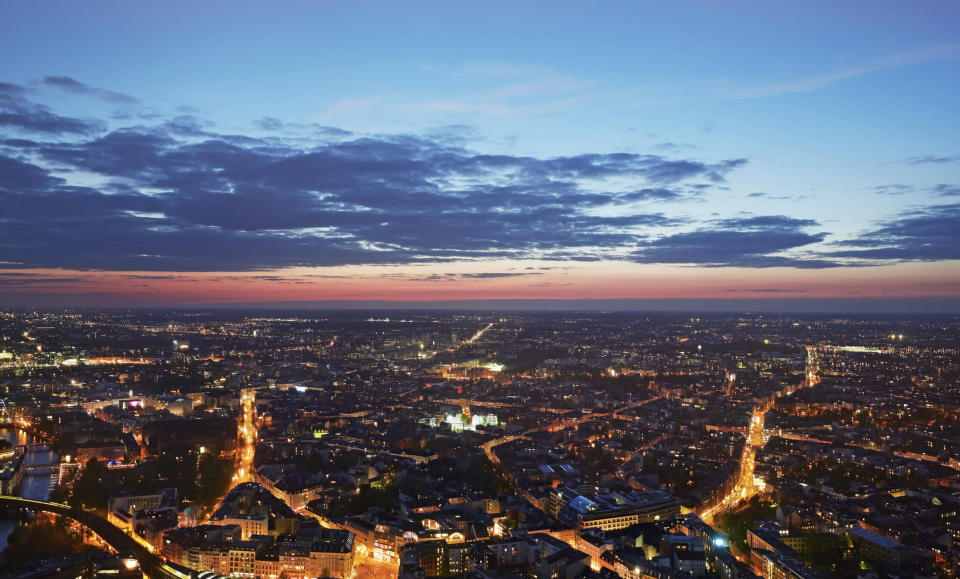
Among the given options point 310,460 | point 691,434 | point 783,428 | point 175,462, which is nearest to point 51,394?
point 175,462

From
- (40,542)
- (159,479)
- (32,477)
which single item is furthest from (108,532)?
(32,477)

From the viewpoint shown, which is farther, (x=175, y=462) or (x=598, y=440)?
(x=598, y=440)

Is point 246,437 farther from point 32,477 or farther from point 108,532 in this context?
point 108,532

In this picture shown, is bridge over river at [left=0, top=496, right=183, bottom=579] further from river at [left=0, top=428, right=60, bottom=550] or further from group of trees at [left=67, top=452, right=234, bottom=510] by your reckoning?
group of trees at [left=67, top=452, right=234, bottom=510]

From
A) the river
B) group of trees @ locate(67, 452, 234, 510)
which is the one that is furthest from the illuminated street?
the river

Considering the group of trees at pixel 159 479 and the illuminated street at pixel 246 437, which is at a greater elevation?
the group of trees at pixel 159 479

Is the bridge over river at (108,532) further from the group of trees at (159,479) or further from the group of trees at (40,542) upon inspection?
the group of trees at (159,479)

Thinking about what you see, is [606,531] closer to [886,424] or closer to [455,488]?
[455,488]

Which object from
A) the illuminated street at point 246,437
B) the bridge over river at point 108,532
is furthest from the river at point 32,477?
the illuminated street at point 246,437
